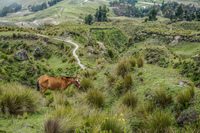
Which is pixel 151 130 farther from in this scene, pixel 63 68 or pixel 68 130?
pixel 63 68

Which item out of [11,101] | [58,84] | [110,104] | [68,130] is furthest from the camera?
[58,84]

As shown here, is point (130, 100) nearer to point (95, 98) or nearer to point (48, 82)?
point (95, 98)

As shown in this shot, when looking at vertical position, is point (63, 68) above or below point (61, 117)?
below

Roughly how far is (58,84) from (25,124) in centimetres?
484

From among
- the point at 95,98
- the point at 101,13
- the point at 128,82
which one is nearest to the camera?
the point at 95,98

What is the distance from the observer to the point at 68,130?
129 inches

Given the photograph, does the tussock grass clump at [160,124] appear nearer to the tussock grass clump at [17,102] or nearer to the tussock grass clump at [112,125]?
the tussock grass clump at [112,125]

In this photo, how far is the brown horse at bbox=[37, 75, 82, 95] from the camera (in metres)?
7.86

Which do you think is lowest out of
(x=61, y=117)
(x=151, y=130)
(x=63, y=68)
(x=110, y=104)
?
(x=63, y=68)

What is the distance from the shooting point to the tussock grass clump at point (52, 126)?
9.92 ft

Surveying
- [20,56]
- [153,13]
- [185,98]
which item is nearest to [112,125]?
[185,98]

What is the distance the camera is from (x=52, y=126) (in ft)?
9.99

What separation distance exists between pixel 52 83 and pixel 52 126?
18.0 feet

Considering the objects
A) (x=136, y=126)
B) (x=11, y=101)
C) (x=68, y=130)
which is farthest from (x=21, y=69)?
(x=136, y=126)
